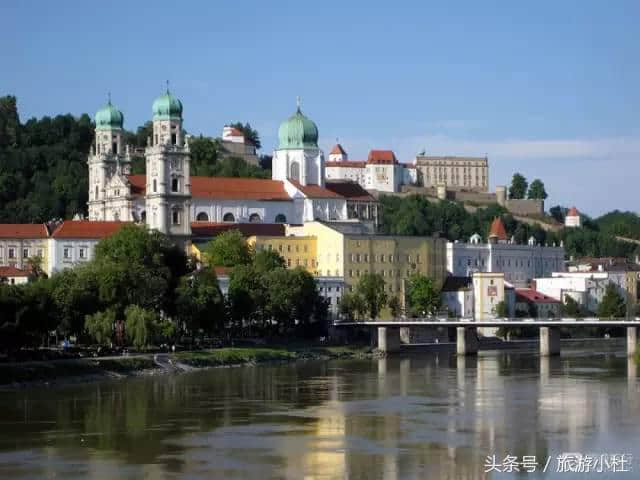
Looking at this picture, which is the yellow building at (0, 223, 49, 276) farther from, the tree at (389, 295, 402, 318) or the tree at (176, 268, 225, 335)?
the tree at (389, 295, 402, 318)

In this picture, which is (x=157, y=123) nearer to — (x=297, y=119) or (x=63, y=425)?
(x=297, y=119)

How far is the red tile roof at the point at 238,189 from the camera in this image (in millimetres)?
136250

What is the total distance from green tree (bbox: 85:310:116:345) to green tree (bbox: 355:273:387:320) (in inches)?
1383

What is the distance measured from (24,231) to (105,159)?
564 inches

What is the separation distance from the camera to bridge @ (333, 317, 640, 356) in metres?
101

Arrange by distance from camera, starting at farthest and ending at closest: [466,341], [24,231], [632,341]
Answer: [24,231], [466,341], [632,341]

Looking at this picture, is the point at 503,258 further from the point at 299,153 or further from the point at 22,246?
the point at 22,246

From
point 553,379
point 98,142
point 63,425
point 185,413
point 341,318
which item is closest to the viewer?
point 63,425

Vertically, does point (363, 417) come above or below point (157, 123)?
below

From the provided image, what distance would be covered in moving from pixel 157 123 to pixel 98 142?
572 inches

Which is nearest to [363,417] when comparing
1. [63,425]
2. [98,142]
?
[63,425]

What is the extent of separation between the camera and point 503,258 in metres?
152

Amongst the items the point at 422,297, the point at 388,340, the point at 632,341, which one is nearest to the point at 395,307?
the point at 422,297

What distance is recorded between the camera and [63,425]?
200 feet
